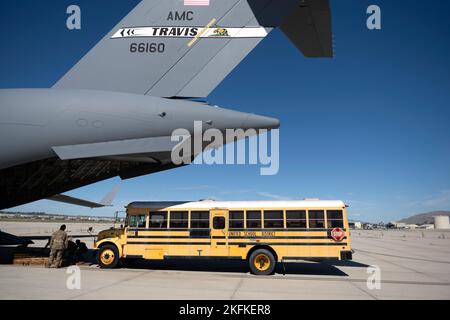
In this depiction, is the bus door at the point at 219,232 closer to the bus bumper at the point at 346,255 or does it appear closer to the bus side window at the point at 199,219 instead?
the bus side window at the point at 199,219

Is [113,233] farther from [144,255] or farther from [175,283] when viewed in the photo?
[175,283]

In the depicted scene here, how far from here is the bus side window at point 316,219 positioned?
1097 centimetres

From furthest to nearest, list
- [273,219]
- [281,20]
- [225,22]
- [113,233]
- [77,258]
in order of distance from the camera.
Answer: [77,258] < [113,233] < [273,219] < [225,22] < [281,20]

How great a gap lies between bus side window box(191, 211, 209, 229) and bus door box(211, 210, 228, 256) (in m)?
0.23

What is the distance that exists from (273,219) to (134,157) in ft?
17.8

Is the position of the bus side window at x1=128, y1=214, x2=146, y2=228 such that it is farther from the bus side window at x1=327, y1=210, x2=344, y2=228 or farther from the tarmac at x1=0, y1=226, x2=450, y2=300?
the bus side window at x1=327, y1=210, x2=344, y2=228

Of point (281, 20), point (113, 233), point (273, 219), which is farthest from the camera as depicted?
point (113, 233)

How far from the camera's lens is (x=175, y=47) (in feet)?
30.3

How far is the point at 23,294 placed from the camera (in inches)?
285

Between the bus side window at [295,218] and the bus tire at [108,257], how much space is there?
668cm

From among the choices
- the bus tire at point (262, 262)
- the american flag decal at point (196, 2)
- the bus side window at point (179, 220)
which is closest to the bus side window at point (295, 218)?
the bus tire at point (262, 262)

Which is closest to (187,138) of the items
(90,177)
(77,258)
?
(90,177)

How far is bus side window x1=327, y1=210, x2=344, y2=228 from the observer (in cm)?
1087

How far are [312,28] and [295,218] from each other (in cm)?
641
